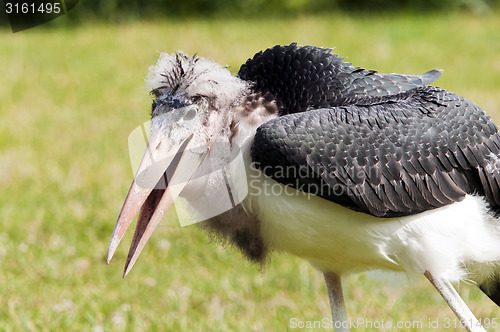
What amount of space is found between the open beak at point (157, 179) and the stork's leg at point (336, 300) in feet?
3.29

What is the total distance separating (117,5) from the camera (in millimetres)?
12453

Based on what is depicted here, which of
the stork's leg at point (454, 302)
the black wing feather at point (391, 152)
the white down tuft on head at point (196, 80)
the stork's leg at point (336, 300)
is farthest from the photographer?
the stork's leg at point (336, 300)

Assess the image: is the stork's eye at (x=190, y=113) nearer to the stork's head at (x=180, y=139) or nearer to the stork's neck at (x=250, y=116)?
the stork's head at (x=180, y=139)

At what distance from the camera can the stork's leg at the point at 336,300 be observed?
3.62m

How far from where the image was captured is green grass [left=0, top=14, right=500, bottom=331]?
14.7 ft

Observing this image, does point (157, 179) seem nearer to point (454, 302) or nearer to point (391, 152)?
point (391, 152)

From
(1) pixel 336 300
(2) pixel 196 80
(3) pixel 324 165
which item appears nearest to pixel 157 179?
(2) pixel 196 80

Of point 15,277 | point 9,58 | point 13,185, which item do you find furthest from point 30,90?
point 15,277

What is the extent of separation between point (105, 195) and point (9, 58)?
15.3ft

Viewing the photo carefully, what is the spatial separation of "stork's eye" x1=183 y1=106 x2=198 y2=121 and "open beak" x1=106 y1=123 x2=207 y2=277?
75 mm

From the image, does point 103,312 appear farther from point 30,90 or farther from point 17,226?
point 30,90

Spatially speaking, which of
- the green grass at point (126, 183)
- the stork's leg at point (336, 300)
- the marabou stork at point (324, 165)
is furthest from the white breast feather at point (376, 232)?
the green grass at point (126, 183)

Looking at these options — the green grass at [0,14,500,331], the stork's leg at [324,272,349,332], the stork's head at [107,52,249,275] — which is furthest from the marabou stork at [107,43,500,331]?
the green grass at [0,14,500,331]

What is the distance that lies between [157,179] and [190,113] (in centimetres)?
29
